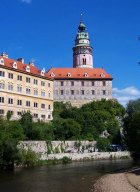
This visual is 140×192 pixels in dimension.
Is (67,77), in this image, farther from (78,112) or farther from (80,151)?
(80,151)

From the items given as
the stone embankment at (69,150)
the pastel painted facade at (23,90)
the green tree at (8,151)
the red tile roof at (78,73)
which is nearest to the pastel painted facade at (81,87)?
the red tile roof at (78,73)

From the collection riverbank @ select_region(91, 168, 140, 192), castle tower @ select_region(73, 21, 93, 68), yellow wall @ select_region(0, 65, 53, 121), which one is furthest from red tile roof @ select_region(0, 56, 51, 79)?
riverbank @ select_region(91, 168, 140, 192)

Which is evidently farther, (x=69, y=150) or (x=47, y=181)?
(x=69, y=150)

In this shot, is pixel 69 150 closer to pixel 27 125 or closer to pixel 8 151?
pixel 27 125

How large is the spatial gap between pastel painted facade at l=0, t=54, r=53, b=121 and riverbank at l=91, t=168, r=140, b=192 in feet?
98.2

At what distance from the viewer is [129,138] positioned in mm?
49500

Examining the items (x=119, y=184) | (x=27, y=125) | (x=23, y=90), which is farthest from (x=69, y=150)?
(x=119, y=184)

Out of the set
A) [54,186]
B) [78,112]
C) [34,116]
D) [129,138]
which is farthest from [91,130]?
[54,186]

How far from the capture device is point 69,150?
203 feet

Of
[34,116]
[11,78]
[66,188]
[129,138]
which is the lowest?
[66,188]

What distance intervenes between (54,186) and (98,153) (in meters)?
31.7

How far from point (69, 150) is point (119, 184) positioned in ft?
96.3

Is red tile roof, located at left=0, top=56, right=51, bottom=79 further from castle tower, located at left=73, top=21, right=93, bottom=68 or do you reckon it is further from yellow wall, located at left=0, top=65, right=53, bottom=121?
castle tower, located at left=73, top=21, right=93, bottom=68

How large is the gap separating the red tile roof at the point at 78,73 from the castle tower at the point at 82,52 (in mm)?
10602
